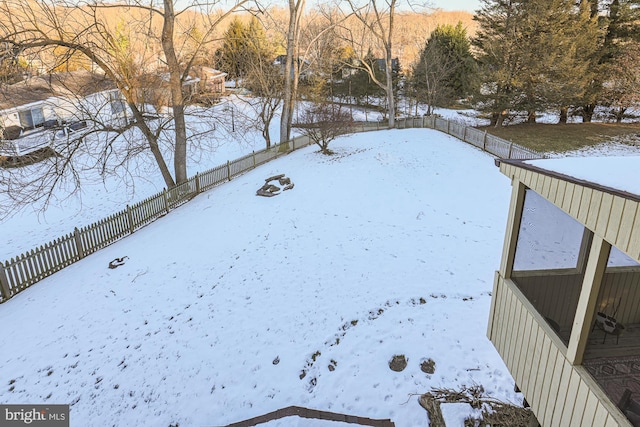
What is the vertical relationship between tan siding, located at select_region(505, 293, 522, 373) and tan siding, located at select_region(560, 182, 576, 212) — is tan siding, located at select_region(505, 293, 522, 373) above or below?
below

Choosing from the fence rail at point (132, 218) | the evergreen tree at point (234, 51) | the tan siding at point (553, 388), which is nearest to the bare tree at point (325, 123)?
the fence rail at point (132, 218)

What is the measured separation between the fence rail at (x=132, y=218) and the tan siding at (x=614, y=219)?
39.3 feet

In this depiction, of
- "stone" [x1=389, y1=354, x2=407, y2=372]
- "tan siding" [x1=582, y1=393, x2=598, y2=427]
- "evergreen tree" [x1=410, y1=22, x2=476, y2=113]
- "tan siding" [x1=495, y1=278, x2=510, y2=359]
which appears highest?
"evergreen tree" [x1=410, y1=22, x2=476, y2=113]

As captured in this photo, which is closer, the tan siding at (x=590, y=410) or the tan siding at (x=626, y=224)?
the tan siding at (x=626, y=224)

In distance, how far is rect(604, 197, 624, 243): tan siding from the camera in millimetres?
2632

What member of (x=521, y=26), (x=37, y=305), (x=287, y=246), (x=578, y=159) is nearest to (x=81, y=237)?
(x=37, y=305)

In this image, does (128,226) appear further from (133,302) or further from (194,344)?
(194,344)

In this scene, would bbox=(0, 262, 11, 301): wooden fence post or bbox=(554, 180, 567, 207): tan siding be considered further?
bbox=(0, 262, 11, 301): wooden fence post

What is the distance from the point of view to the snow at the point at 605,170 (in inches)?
110

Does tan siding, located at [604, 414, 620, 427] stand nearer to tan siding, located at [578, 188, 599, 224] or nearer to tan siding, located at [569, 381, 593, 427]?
tan siding, located at [569, 381, 593, 427]

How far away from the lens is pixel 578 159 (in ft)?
12.6

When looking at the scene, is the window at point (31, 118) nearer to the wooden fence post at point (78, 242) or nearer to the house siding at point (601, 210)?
the wooden fence post at point (78, 242)

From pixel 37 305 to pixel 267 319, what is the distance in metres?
5.94

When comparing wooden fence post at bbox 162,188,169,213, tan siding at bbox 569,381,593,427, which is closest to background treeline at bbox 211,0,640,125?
wooden fence post at bbox 162,188,169,213
